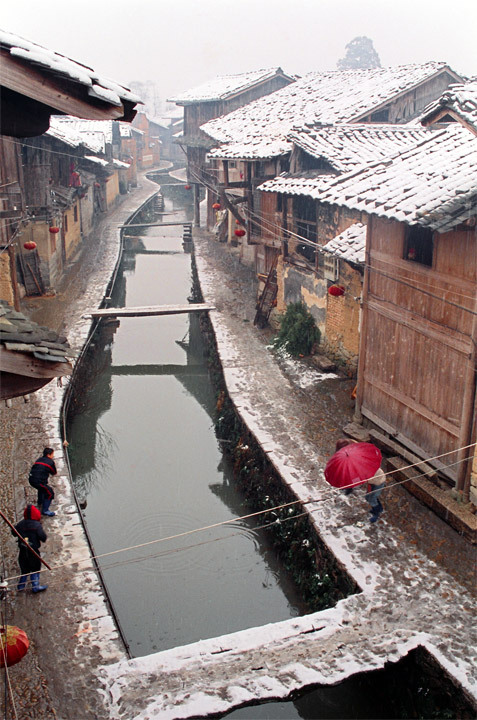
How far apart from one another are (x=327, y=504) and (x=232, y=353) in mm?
7822

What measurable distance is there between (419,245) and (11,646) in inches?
322

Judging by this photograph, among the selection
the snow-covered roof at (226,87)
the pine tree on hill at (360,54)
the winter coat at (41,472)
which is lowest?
the winter coat at (41,472)

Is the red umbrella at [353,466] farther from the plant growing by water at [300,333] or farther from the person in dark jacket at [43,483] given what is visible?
the plant growing by water at [300,333]

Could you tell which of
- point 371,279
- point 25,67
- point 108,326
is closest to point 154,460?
point 371,279

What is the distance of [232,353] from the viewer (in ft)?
57.1

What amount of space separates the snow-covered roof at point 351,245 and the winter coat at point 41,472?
687 cm

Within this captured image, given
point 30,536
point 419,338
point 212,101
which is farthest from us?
point 212,101

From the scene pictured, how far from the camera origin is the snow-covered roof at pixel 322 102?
2181 cm

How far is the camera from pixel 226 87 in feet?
116

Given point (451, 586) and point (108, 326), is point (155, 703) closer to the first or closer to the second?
point (451, 586)

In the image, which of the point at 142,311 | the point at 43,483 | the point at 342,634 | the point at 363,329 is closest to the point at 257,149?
the point at 142,311

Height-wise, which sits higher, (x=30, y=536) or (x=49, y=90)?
(x=49, y=90)

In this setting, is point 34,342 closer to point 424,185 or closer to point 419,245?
point 424,185

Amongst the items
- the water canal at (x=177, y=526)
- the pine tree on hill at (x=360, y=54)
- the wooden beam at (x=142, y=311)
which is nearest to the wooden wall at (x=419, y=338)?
the water canal at (x=177, y=526)
